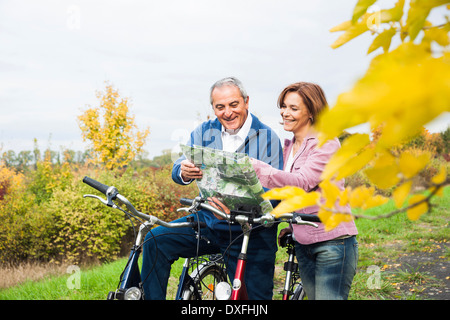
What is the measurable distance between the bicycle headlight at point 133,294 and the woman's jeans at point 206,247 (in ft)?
0.68

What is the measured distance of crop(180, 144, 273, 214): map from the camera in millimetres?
1568

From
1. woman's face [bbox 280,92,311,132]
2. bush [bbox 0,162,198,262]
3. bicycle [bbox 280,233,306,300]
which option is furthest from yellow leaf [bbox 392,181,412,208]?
bush [bbox 0,162,198,262]

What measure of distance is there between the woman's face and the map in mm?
532

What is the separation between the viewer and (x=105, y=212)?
606cm

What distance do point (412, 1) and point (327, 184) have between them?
0.29 meters

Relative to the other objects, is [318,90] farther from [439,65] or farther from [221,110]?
[439,65]

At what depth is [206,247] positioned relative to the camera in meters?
2.45

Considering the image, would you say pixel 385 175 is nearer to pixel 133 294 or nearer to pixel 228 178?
pixel 228 178

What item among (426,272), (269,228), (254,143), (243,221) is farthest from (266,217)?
(426,272)

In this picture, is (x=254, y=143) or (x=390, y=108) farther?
(x=254, y=143)

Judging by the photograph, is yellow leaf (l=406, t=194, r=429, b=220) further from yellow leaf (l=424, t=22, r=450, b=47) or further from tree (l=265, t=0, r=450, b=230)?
yellow leaf (l=424, t=22, r=450, b=47)

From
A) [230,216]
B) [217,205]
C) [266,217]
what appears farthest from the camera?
[217,205]

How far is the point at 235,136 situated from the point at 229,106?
0.63 feet
